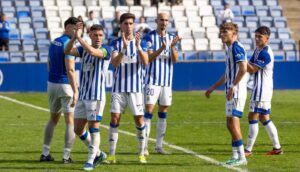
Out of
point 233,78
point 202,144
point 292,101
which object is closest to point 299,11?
point 292,101

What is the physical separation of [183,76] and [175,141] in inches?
618

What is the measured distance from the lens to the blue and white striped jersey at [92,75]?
14117 mm

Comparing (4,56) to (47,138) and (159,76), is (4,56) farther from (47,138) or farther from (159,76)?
(47,138)

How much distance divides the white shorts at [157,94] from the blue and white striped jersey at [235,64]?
80.5 inches

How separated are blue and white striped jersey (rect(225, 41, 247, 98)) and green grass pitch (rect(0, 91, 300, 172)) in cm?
115

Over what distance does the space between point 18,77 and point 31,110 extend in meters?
7.06

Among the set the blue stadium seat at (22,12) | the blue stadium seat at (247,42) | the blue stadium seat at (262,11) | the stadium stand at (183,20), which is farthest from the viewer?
the blue stadium seat at (262,11)

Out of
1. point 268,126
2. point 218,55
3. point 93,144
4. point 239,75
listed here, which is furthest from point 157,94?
point 218,55

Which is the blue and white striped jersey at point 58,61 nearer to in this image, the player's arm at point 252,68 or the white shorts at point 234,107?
the white shorts at point 234,107

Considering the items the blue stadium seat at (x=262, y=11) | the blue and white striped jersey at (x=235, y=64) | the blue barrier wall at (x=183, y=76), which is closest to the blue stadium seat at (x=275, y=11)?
the blue stadium seat at (x=262, y=11)

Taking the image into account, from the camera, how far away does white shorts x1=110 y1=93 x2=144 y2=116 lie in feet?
48.5

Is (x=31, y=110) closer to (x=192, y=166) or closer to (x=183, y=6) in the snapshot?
(x=192, y=166)

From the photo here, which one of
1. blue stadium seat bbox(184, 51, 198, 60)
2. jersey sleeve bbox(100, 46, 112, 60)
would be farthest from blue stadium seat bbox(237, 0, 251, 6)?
jersey sleeve bbox(100, 46, 112, 60)

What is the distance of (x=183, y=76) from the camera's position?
3397 centimetres
